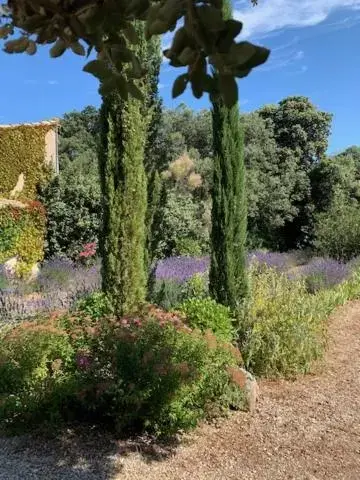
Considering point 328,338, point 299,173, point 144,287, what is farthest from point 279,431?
point 299,173

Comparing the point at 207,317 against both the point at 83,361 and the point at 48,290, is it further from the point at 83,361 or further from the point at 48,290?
the point at 48,290

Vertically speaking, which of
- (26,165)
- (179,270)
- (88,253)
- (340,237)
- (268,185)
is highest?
(26,165)

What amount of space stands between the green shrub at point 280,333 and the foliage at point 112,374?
1564 mm

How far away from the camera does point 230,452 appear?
385cm

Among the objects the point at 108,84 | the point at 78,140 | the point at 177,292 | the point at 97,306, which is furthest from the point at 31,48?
the point at 78,140

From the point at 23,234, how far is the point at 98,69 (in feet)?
41.5

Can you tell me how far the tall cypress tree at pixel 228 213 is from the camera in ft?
21.3

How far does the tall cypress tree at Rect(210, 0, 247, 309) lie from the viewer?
649 centimetres

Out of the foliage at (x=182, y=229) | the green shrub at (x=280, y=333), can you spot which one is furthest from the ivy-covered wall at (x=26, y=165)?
the green shrub at (x=280, y=333)

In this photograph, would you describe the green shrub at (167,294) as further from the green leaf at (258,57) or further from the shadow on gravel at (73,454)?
the green leaf at (258,57)

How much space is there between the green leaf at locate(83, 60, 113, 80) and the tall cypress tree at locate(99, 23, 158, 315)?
14.8 ft

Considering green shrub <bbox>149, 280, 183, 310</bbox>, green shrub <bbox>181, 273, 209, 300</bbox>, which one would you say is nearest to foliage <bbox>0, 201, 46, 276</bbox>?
green shrub <bbox>149, 280, 183, 310</bbox>

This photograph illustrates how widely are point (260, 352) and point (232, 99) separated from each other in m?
5.08

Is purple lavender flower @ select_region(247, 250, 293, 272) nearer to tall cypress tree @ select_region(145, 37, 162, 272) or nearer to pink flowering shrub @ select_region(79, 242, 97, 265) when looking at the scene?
pink flowering shrub @ select_region(79, 242, 97, 265)
